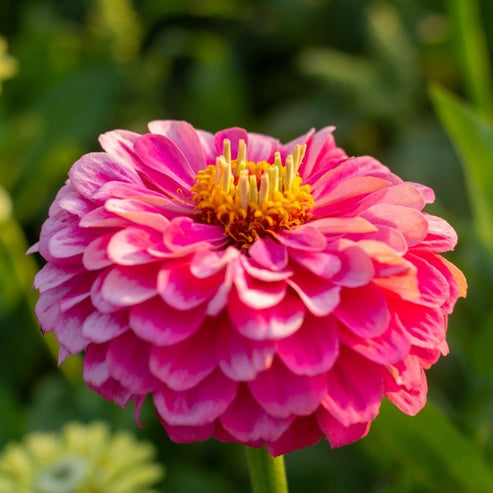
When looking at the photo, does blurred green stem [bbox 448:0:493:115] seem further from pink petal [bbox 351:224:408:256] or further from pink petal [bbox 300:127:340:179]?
pink petal [bbox 351:224:408:256]

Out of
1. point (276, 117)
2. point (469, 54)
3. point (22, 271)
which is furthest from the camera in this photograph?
point (276, 117)

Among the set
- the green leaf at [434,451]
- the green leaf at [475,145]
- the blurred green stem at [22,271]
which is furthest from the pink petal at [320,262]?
the blurred green stem at [22,271]

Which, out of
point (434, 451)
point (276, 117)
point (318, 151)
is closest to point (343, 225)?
point (318, 151)

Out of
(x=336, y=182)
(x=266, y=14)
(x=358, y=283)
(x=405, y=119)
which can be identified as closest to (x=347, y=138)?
(x=405, y=119)

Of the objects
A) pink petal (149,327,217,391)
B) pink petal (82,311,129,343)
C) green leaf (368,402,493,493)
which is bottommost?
green leaf (368,402,493,493)

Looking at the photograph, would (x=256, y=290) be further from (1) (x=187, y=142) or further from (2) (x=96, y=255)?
(1) (x=187, y=142)

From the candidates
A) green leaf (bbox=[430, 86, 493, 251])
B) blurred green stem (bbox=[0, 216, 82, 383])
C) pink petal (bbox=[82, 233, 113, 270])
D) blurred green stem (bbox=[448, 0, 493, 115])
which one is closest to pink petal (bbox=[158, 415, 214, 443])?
pink petal (bbox=[82, 233, 113, 270])

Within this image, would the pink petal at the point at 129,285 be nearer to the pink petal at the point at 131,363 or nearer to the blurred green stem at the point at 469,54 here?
the pink petal at the point at 131,363
